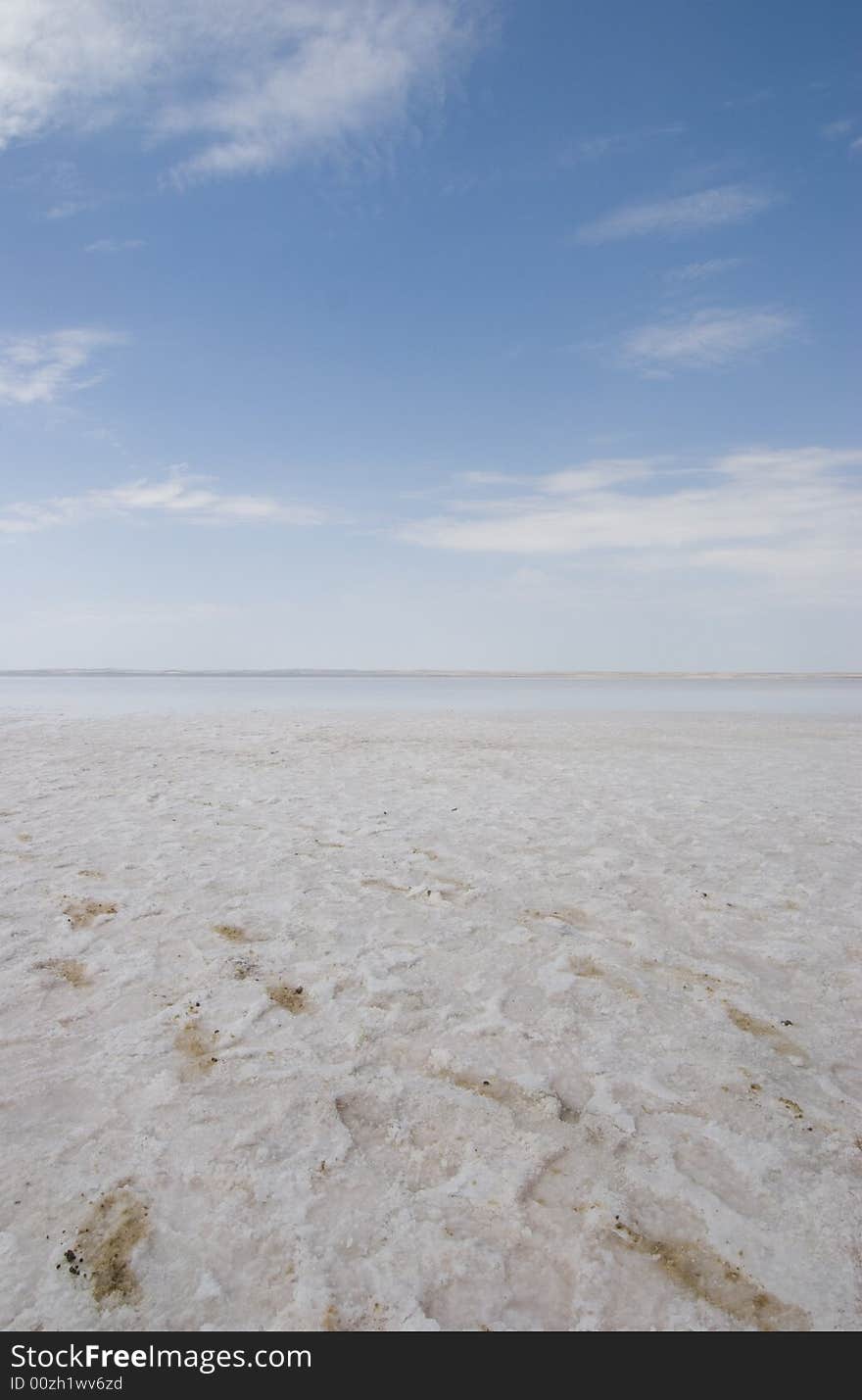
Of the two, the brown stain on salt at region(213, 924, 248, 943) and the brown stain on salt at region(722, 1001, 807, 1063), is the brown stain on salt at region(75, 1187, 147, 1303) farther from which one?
the brown stain on salt at region(722, 1001, 807, 1063)

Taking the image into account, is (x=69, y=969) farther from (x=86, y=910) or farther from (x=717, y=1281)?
(x=717, y=1281)

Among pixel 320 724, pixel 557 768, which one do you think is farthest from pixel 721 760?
pixel 320 724

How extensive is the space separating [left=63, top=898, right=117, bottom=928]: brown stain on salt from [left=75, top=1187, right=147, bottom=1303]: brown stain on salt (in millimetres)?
3889

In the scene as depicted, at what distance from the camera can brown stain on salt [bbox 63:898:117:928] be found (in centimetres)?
704

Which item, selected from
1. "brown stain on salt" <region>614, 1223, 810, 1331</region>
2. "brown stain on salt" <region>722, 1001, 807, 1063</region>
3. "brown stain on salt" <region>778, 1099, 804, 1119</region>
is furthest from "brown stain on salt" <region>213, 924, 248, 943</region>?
"brown stain on salt" <region>778, 1099, 804, 1119</region>

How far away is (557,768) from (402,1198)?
13.3 meters

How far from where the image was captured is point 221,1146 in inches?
153

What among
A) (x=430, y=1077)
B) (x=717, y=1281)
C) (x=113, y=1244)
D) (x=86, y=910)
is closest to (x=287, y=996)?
(x=430, y=1077)

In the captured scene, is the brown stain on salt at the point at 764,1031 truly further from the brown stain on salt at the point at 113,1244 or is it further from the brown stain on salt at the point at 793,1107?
the brown stain on salt at the point at 113,1244

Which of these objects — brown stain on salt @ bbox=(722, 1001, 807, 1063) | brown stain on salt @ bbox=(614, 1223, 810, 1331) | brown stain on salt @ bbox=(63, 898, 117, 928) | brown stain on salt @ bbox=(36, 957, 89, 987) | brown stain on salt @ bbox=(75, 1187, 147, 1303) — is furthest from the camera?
brown stain on salt @ bbox=(63, 898, 117, 928)

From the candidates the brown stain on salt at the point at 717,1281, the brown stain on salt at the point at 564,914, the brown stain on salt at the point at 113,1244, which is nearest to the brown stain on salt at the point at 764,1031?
the brown stain on salt at the point at 564,914

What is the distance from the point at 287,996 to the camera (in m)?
5.61

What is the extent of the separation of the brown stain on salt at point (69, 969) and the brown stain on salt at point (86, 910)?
75cm
